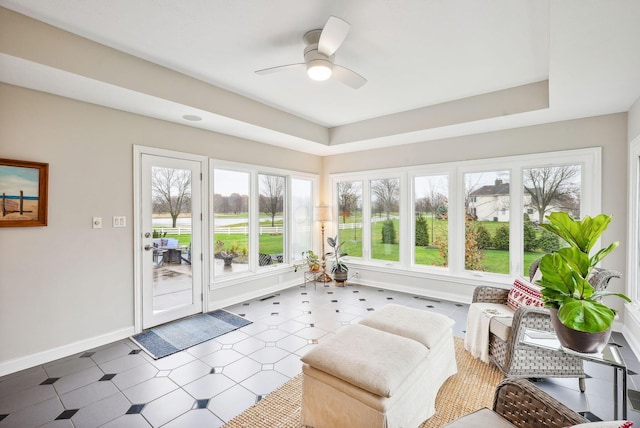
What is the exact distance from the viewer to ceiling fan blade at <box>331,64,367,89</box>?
8.71 feet

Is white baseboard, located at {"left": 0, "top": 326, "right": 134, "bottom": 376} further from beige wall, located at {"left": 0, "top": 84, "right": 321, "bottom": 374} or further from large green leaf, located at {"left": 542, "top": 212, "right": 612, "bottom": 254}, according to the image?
large green leaf, located at {"left": 542, "top": 212, "right": 612, "bottom": 254}

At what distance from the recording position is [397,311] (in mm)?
2709

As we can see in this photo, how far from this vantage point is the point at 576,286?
4.30ft

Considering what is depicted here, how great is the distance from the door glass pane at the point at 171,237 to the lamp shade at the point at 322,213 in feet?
8.30

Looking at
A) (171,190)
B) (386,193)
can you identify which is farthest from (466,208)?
(171,190)

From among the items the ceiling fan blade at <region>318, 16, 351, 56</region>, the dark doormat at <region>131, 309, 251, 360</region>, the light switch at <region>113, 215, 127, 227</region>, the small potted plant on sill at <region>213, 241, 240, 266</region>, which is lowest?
the dark doormat at <region>131, 309, 251, 360</region>

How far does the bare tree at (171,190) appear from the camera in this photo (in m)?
3.74

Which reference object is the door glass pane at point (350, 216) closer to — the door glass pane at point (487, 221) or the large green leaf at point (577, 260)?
the door glass pane at point (487, 221)

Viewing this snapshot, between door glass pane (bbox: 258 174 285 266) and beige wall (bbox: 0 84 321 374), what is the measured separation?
195cm

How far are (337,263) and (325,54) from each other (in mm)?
3993

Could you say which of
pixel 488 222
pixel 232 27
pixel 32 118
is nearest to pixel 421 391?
pixel 232 27

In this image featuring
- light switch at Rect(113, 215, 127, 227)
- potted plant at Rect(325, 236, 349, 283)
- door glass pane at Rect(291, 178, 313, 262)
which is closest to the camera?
light switch at Rect(113, 215, 127, 227)

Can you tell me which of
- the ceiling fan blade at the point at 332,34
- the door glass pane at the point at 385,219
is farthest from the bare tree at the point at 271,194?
the ceiling fan blade at the point at 332,34

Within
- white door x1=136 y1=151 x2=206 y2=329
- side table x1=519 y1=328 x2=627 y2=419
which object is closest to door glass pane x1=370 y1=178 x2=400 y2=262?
white door x1=136 y1=151 x2=206 y2=329
